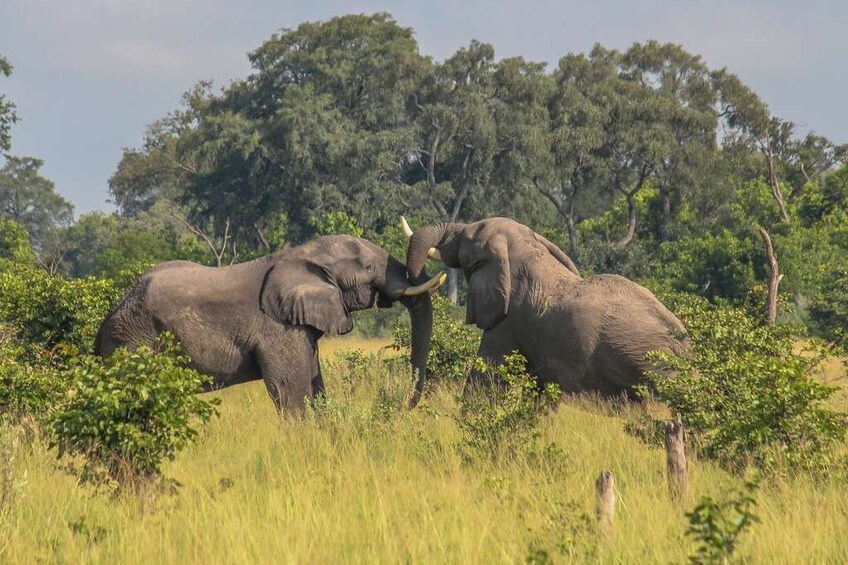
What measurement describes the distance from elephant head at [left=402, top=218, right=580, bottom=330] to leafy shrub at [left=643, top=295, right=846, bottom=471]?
112 inches

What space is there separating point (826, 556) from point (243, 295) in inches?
286

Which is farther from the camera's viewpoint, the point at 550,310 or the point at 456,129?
the point at 456,129

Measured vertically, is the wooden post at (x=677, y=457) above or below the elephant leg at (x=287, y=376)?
below

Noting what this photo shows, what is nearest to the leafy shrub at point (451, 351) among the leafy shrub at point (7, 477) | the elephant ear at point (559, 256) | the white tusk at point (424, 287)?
the white tusk at point (424, 287)

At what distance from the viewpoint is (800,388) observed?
27.4ft

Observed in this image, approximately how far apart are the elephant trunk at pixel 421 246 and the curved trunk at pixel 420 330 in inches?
10.2

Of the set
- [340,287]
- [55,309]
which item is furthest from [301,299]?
[55,309]

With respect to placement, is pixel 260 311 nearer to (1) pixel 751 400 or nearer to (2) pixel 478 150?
(1) pixel 751 400

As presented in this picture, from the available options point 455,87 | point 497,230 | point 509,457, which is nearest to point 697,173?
point 455,87

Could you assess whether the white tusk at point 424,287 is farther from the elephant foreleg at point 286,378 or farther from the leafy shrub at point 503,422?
the leafy shrub at point 503,422

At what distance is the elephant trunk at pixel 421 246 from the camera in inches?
516

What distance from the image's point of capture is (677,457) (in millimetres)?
7695

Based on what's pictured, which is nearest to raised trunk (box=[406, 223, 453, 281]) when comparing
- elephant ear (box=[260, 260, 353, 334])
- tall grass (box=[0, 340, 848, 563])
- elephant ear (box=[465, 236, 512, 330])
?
elephant ear (box=[465, 236, 512, 330])

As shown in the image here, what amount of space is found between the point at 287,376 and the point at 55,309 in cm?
399
